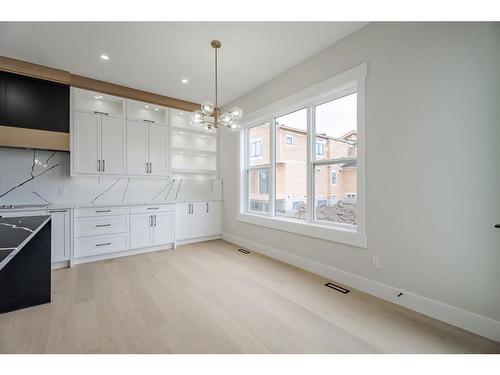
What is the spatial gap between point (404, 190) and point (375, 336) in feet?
4.38

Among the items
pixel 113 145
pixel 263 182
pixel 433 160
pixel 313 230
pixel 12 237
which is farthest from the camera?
pixel 263 182

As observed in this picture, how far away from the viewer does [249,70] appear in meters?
3.46

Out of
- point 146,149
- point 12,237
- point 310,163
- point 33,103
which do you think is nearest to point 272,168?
point 310,163

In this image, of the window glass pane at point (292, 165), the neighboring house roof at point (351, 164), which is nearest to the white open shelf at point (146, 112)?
the window glass pane at point (292, 165)

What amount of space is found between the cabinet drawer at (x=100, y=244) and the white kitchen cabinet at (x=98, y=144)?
3.57ft

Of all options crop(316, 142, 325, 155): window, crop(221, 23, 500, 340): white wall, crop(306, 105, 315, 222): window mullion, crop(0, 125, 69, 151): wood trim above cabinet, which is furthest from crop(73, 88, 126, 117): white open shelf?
crop(221, 23, 500, 340): white wall

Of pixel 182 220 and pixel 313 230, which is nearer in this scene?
pixel 313 230

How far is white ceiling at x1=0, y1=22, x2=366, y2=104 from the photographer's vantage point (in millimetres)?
2498

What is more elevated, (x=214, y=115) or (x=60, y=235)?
(x=214, y=115)

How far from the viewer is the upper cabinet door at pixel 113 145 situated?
12.5ft

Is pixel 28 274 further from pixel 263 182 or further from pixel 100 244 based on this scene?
pixel 263 182

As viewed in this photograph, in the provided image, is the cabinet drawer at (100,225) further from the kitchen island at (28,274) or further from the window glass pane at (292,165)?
the window glass pane at (292,165)

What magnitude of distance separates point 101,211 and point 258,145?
2934mm

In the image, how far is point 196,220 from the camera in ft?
15.4
